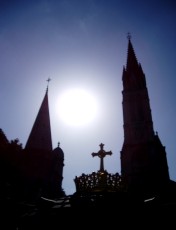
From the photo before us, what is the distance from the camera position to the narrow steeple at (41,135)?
3138 cm

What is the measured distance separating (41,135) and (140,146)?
536 inches

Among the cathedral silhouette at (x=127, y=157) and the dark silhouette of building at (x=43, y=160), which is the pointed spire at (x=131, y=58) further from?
the dark silhouette of building at (x=43, y=160)

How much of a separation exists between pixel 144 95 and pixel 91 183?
104 feet

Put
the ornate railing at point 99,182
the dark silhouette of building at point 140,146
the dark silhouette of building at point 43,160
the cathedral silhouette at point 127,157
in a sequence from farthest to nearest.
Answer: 1. the dark silhouette of building at point 140,146
2. the dark silhouette of building at point 43,160
3. the cathedral silhouette at point 127,157
4. the ornate railing at point 99,182

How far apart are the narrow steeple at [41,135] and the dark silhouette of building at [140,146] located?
10.5 meters

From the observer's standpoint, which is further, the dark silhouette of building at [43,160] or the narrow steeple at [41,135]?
the narrow steeple at [41,135]

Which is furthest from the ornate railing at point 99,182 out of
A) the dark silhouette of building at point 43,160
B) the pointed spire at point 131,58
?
the pointed spire at point 131,58

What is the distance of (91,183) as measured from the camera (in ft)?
34.1

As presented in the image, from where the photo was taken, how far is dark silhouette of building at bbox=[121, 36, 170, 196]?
1196 inches

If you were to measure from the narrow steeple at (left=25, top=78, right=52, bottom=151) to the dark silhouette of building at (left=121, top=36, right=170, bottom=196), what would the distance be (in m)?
10.5

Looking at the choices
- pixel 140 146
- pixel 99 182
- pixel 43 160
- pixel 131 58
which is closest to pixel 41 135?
pixel 43 160

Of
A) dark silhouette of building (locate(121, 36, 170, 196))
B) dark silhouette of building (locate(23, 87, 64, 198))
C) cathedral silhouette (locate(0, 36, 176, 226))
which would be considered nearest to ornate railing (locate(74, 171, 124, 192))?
cathedral silhouette (locate(0, 36, 176, 226))

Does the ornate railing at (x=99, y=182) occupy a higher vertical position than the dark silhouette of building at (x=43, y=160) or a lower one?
lower

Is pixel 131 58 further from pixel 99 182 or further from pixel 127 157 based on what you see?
pixel 99 182
